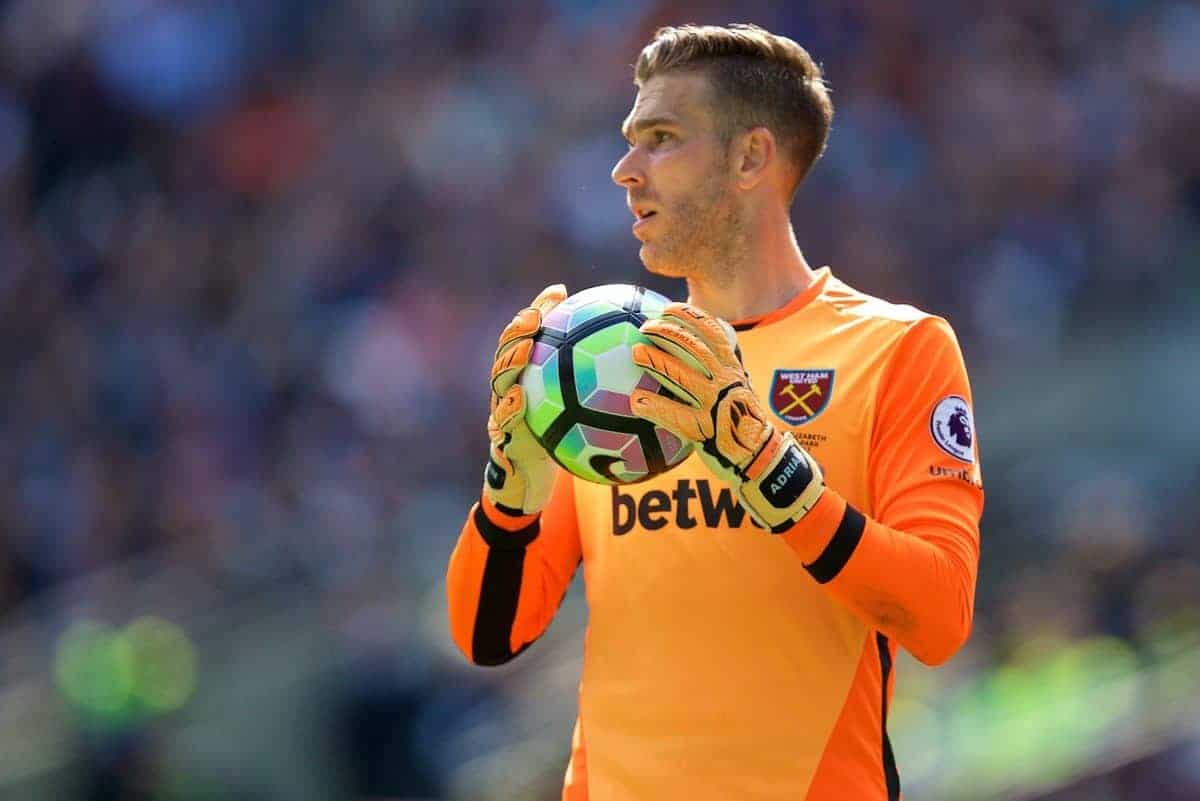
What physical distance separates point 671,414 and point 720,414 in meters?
0.09

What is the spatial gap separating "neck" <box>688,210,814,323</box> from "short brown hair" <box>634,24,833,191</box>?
8.9 inches

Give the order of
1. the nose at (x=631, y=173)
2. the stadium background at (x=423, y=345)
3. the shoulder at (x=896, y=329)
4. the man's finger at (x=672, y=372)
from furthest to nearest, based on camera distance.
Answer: the stadium background at (x=423, y=345)
the nose at (x=631, y=173)
the shoulder at (x=896, y=329)
the man's finger at (x=672, y=372)

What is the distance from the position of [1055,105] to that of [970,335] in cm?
160

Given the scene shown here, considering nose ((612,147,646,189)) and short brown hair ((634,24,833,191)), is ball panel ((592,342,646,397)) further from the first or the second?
short brown hair ((634,24,833,191))

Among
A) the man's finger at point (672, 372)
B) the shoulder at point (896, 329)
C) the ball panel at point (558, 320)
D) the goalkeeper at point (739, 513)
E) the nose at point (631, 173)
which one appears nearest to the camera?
the man's finger at point (672, 372)

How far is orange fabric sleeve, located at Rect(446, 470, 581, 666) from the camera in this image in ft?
11.7

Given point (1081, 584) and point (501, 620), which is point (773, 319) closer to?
point (501, 620)

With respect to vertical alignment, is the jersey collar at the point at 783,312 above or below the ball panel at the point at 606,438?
above

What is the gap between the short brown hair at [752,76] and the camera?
12.4 ft

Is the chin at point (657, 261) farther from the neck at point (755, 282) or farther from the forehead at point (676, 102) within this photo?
the forehead at point (676, 102)

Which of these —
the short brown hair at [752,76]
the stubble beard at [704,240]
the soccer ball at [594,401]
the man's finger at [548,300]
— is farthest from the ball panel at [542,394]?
the short brown hair at [752,76]

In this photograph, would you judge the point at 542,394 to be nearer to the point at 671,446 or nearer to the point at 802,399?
the point at 671,446

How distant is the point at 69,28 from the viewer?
36.1ft

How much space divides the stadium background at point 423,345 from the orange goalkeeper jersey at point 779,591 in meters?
3.59
